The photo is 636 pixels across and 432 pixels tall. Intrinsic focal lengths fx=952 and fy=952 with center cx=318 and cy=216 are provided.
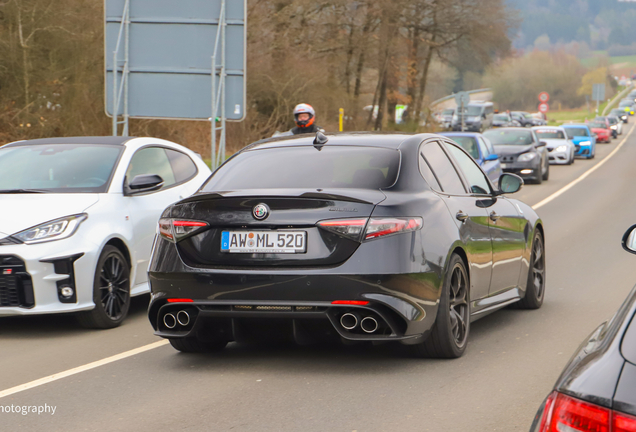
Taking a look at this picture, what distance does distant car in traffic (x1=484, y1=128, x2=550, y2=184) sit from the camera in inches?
1036

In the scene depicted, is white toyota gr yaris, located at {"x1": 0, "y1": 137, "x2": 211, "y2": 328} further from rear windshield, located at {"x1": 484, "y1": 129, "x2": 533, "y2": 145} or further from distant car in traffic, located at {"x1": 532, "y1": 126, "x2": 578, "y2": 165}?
distant car in traffic, located at {"x1": 532, "y1": 126, "x2": 578, "y2": 165}

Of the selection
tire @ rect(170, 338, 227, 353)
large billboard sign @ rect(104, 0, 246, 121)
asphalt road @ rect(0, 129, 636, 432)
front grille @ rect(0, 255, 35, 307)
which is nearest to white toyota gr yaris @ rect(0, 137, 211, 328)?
front grille @ rect(0, 255, 35, 307)

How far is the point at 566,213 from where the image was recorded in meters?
18.2

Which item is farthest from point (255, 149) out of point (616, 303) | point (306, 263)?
point (616, 303)

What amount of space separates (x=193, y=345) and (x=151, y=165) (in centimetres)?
273

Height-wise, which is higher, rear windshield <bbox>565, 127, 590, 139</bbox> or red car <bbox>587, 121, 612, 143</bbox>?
rear windshield <bbox>565, 127, 590, 139</bbox>

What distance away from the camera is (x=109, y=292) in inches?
299

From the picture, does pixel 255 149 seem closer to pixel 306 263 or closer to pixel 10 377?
pixel 306 263

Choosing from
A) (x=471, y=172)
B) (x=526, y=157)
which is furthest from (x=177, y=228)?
(x=526, y=157)

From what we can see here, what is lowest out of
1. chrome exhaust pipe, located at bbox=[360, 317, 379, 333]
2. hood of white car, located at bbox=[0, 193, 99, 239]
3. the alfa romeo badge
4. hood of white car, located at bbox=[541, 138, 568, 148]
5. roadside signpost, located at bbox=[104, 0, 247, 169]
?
hood of white car, located at bbox=[541, 138, 568, 148]

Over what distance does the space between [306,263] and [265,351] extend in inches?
47.5

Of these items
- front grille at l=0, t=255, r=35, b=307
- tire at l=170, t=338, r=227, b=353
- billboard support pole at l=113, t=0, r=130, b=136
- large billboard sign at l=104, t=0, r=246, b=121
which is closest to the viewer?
tire at l=170, t=338, r=227, b=353

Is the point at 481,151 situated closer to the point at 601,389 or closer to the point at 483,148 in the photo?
the point at 483,148

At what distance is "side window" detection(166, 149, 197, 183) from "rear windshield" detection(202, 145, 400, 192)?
2675 millimetres
